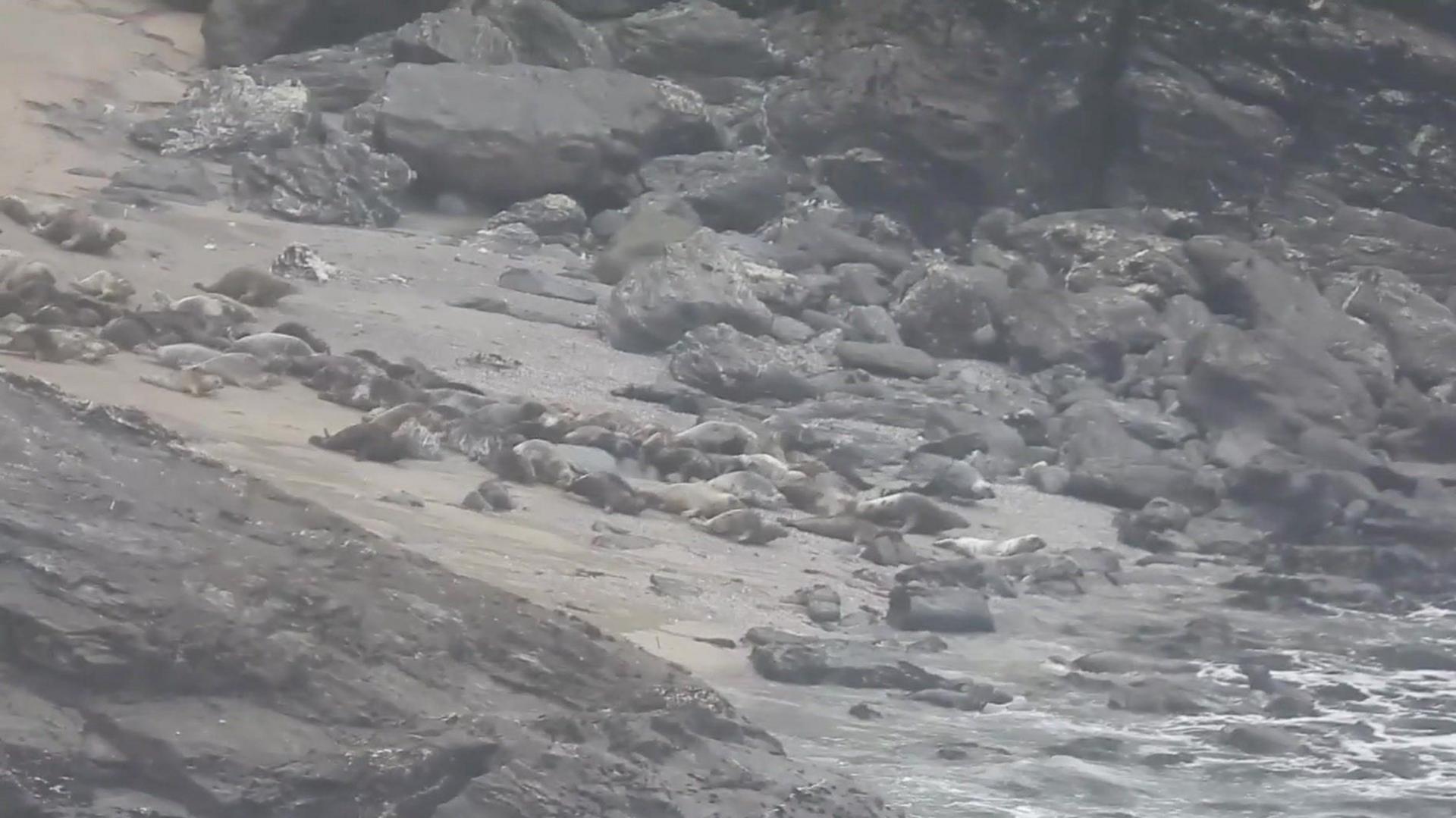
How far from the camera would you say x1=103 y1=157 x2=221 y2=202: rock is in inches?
260

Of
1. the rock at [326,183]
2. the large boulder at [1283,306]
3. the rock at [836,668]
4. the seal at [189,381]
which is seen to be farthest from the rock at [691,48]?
the rock at [836,668]

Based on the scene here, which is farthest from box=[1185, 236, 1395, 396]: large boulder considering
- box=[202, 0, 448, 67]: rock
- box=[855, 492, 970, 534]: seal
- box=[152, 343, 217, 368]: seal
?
box=[152, 343, 217, 368]: seal

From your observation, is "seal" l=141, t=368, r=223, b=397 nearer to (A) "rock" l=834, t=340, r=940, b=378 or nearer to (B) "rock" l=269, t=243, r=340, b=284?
(B) "rock" l=269, t=243, r=340, b=284

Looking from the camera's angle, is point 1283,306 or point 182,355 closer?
point 182,355

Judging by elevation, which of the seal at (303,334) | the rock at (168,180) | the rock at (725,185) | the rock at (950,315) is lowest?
the seal at (303,334)

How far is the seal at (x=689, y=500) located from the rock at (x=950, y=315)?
284cm

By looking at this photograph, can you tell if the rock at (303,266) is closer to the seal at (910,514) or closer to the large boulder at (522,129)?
the large boulder at (522,129)

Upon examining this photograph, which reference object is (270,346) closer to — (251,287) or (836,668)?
(251,287)

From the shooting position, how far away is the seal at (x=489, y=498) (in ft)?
10.9

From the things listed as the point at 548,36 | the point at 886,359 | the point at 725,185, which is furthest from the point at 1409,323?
the point at 548,36

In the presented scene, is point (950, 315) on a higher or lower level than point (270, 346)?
higher

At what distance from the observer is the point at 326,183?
23.7 ft

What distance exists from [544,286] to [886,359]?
1282 millimetres

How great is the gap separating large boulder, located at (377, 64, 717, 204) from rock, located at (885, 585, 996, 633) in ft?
15.5
